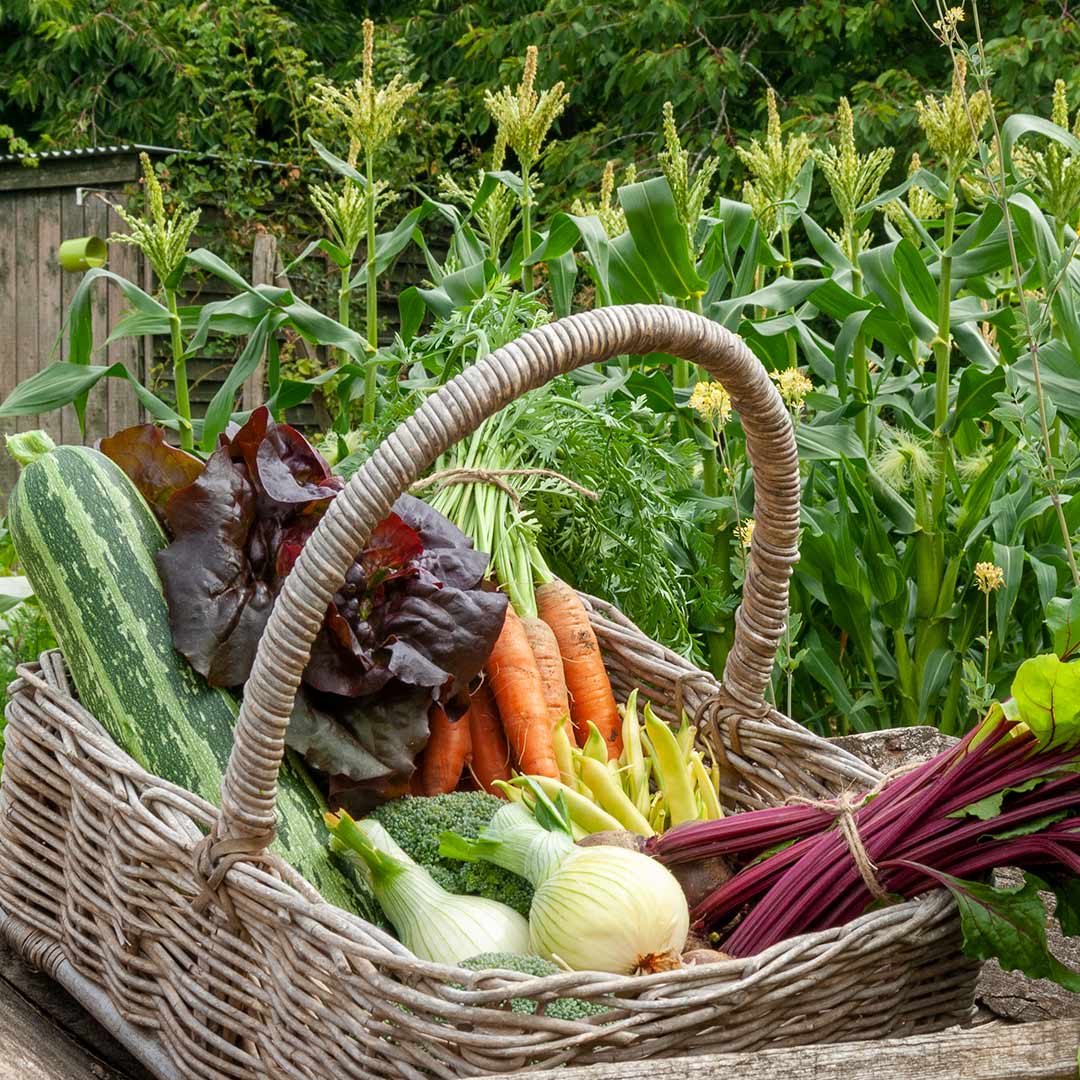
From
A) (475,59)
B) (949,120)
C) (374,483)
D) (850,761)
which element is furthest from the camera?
(475,59)

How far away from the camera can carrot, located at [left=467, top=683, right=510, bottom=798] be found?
1.93 metres

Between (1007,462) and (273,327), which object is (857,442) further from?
(273,327)

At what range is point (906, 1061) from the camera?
1045 mm

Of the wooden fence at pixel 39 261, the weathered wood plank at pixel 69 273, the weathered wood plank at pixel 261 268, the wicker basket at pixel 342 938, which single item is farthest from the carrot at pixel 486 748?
the weathered wood plank at pixel 69 273

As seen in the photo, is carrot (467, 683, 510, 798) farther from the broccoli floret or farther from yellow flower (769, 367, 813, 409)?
yellow flower (769, 367, 813, 409)

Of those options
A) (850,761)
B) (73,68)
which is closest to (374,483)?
(850,761)

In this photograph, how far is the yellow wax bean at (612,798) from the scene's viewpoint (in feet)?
5.31

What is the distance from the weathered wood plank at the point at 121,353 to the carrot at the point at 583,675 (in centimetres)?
423

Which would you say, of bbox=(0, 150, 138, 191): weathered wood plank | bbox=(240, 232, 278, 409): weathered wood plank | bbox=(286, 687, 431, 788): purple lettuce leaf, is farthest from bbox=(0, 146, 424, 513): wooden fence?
bbox=(286, 687, 431, 788): purple lettuce leaf

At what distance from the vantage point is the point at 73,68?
7438mm

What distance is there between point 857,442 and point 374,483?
161 cm

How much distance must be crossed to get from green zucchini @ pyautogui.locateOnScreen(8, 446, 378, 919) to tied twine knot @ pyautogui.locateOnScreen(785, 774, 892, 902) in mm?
578

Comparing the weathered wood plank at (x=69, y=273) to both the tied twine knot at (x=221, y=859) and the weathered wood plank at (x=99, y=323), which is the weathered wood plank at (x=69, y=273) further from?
the tied twine knot at (x=221, y=859)

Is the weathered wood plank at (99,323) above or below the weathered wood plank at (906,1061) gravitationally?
below
